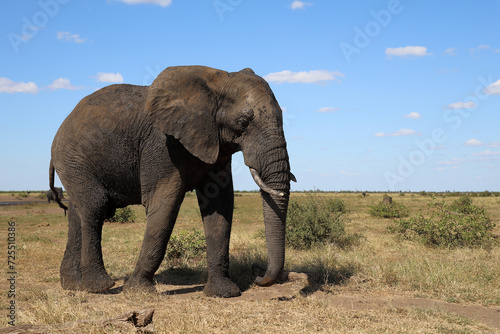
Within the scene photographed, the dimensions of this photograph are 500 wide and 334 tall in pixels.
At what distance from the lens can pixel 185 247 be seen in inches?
448

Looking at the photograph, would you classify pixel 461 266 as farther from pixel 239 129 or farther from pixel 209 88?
pixel 209 88

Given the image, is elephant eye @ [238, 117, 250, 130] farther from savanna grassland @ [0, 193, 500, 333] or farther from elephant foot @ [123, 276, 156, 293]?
elephant foot @ [123, 276, 156, 293]

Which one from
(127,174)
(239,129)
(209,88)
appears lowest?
(127,174)

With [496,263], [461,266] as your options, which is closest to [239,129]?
[461,266]

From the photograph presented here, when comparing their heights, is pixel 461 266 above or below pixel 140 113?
below

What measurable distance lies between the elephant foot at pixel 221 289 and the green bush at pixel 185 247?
3.35m

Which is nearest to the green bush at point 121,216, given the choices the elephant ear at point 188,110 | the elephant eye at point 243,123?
the elephant ear at point 188,110

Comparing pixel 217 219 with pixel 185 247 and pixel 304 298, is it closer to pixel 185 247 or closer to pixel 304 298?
pixel 304 298

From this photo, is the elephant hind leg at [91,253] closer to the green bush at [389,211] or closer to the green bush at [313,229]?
the green bush at [313,229]

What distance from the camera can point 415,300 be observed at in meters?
7.57

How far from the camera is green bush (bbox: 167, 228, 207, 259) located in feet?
36.8

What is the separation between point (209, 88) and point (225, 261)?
118 inches

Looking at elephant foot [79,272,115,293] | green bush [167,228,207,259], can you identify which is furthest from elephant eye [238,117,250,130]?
green bush [167,228,207,259]

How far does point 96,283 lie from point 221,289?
7.41ft
